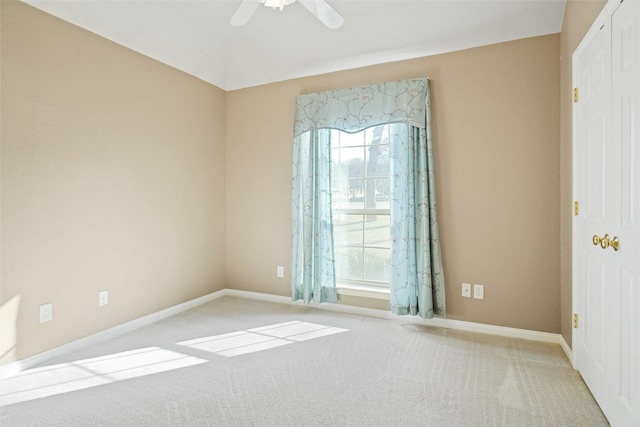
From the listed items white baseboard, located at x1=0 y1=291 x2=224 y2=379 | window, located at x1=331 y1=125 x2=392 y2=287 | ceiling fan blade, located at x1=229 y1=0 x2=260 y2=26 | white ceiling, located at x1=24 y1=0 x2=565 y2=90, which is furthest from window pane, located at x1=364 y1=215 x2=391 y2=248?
ceiling fan blade, located at x1=229 y1=0 x2=260 y2=26

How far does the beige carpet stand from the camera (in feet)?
5.88

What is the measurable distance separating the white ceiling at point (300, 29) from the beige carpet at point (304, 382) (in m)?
2.51

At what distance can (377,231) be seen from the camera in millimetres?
3455

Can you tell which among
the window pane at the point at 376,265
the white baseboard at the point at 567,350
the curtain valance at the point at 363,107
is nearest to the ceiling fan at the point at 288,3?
the curtain valance at the point at 363,107

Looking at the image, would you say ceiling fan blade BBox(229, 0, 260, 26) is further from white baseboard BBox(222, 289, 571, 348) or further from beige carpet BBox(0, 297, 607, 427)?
white baseboard BBox(222, 289, 571, 348)

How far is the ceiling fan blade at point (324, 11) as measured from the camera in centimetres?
199

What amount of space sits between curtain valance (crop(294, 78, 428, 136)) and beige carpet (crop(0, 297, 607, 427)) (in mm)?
1931

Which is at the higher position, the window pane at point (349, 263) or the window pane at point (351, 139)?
the window pane at point (351, 139)

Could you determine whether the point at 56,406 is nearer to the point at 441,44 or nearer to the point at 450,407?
the point at 450,407

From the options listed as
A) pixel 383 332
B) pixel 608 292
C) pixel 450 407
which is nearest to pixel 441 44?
pixel 608 292

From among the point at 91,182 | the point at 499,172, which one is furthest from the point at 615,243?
the point at 91,182

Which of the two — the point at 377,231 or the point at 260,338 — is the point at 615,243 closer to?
the point at 377,231

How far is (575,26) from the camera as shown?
229 cm

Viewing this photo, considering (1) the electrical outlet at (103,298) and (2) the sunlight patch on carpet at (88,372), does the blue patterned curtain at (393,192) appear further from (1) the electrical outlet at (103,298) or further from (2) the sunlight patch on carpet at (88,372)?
(1) the electrical outlet at (103,298)
